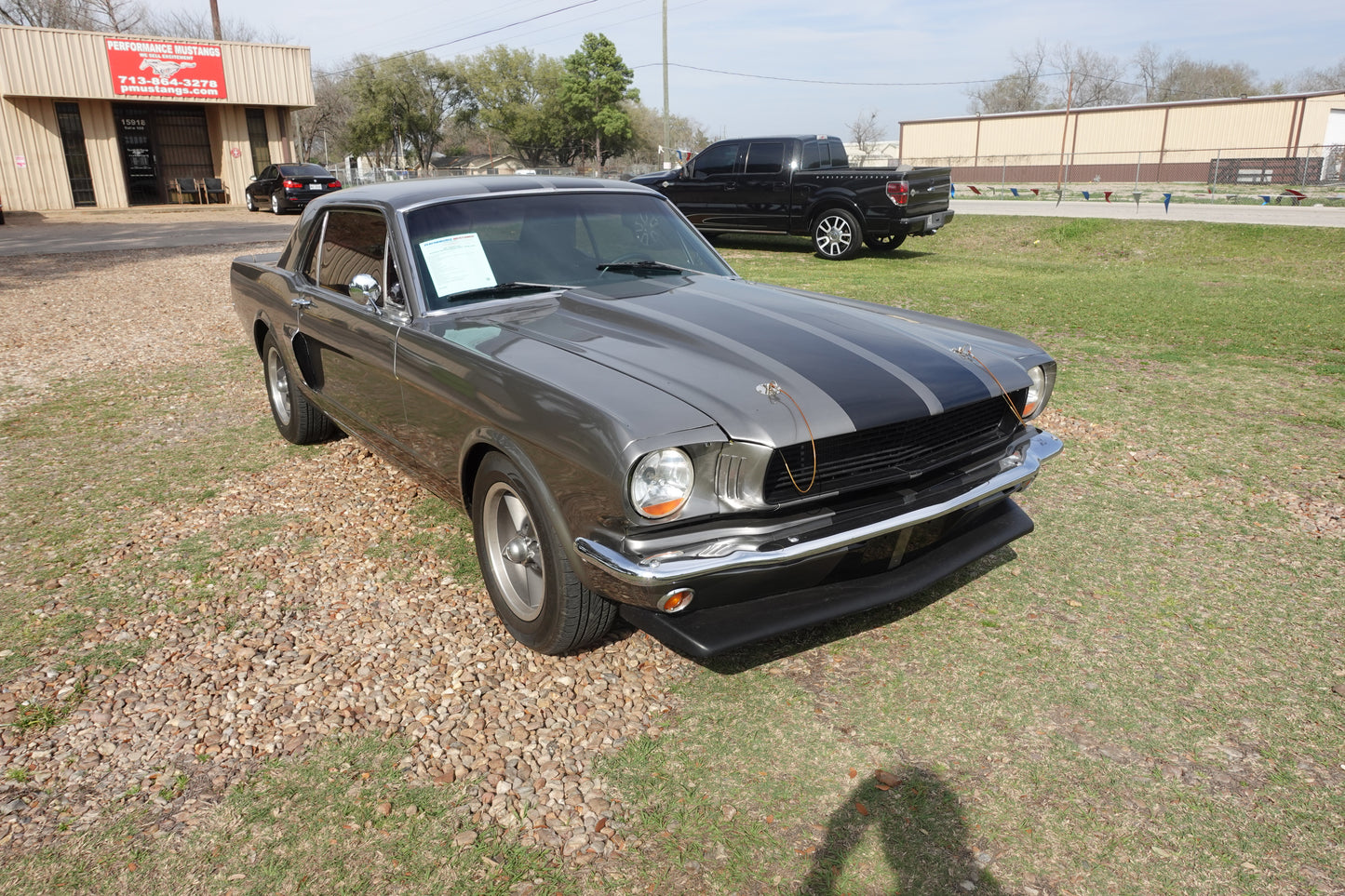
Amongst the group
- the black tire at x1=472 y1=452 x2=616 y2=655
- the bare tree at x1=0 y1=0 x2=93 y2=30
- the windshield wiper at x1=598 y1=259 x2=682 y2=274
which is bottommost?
the black tire at x1=472 y1=452 x2=616 y2=655

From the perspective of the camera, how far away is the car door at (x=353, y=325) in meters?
3.95

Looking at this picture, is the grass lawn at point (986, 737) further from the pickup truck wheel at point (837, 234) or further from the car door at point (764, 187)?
the car door at point (764, 187)

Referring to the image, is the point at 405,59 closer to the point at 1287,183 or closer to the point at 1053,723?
the point at 1287,183

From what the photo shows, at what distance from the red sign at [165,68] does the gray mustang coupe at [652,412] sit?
30213 mm

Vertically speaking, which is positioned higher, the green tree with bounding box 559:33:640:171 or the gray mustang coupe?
the green tree with bounding box 559:33:640:171

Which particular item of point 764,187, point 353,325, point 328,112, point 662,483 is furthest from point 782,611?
point 328,112

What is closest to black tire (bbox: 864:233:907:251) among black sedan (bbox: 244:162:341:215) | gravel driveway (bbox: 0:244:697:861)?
gravel driveway (bbox: 0:244:697:861)

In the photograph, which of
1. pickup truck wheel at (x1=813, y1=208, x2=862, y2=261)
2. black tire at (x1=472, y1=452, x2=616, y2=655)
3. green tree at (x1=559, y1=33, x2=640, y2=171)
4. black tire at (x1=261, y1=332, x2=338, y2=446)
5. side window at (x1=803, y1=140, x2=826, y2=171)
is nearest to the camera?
black tire at (x1=472, y1=452, x2=616, y2=655)

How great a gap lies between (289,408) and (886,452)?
4.15m

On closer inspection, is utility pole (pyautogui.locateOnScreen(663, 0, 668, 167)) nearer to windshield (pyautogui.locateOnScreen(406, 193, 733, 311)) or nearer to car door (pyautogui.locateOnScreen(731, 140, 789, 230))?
car door (pyautogui.locateOnScreen(731, 140, 789, 230))

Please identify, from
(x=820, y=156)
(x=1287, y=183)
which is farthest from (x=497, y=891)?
(x=1287, y=183)

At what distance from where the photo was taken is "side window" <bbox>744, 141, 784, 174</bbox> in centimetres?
1495

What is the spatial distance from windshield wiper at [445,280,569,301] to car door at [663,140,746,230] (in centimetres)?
1224

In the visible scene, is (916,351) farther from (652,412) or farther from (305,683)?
(305,683)
